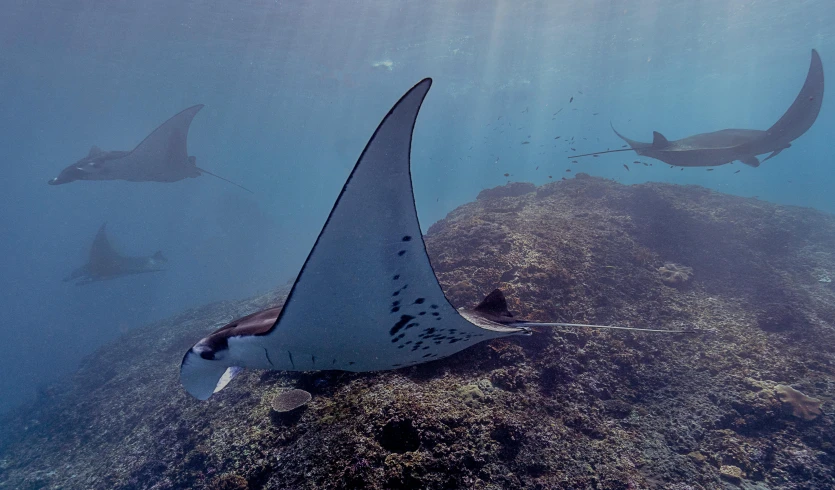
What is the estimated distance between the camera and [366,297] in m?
2.00

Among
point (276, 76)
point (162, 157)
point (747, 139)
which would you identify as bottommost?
point (162, 157)

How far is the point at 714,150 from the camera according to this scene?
812 centimetres

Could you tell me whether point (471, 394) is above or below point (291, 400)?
above

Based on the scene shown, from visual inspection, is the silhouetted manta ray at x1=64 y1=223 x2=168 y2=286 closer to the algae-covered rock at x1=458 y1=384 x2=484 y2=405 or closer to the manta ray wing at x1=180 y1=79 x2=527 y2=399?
the manta ray wing at x1=180 y1=79 x2=527 y2=399

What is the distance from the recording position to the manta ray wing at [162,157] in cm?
1000

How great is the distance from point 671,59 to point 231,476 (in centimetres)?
5639

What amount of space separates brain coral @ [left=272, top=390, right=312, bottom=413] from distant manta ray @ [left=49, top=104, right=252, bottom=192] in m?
8.18

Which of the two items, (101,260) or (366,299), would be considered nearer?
(366,299)

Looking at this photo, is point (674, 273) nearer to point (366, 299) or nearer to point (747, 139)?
point (747, 139)

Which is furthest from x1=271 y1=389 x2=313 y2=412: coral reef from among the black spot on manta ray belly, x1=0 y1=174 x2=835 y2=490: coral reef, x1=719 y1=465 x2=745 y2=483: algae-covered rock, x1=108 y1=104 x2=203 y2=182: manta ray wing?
x1=108 y1=104 x2=203 y2=182: manta ray wing

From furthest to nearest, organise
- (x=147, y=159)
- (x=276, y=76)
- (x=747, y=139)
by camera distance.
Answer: (x=276, y=76)
(x=147, y=159)
(x=747, y=139)

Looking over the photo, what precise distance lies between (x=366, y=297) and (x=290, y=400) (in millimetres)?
2341

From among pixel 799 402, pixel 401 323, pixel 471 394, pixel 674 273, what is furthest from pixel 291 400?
pixel 674 273

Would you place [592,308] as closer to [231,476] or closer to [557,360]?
[557,360]
